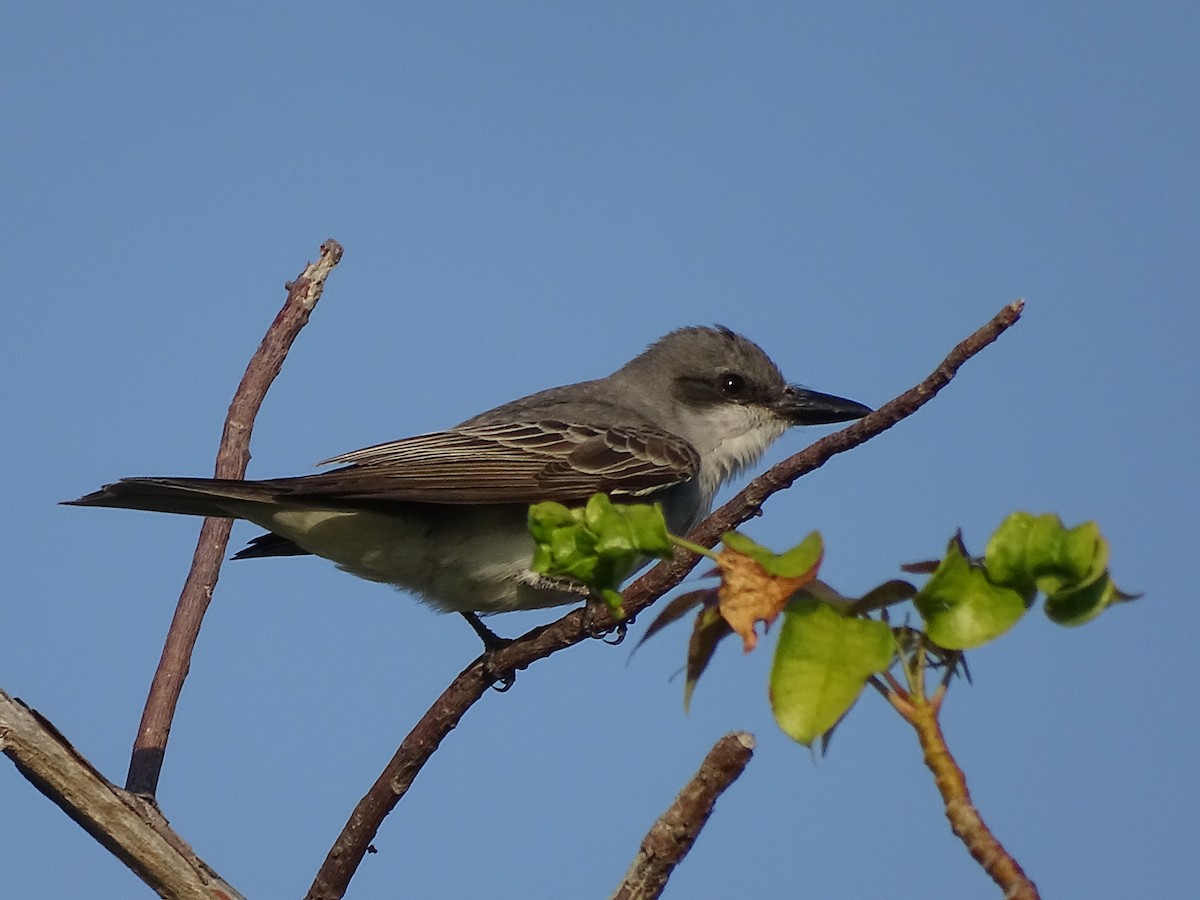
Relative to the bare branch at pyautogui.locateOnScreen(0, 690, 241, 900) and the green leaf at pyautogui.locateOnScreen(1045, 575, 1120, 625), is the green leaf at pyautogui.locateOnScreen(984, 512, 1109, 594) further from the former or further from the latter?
the bare branch at pyautogui.locateOnScreen(0, 690, 241, 900)

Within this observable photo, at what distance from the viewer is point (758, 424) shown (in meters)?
8.60

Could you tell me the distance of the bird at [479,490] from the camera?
645 centimetres

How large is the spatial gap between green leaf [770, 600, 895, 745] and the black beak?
23.2ft

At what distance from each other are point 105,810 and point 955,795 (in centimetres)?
316

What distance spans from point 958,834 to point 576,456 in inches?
237

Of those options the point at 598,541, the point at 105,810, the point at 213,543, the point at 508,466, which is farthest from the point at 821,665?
the point at 508,466

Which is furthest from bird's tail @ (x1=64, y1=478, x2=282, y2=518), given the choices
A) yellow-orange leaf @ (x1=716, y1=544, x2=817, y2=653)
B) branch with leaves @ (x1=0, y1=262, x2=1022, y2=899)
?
yellow-orange leaf @ (x1=716, y1=544, x2=817, y2=653)

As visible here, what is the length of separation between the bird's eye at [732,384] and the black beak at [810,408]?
9.7 inches

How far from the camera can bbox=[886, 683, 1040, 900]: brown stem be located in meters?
1.41

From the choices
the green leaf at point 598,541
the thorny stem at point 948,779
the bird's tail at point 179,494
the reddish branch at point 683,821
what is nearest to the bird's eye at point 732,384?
the bird's tail at point 179,494

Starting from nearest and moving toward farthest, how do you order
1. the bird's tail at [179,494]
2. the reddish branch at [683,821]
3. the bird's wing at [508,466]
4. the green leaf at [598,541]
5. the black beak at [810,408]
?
the green leaf at [598,541] < the reddish branch at [683,821] < the bird's tail at [179,494] < the bird's wing at [508,466] < the black beak at [810,408]

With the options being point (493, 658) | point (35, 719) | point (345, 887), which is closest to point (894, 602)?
point (35, 719)

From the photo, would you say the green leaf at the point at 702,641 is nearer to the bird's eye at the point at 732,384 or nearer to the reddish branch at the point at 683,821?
the reddish branch at the point at 683,821

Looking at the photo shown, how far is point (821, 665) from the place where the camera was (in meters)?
1.56
